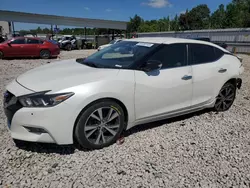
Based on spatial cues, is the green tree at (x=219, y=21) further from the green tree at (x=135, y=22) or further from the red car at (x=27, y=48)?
the red car at (x=27, y=48)

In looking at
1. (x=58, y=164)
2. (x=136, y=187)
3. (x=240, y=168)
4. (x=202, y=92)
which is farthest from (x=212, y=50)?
(x=58, y=164)

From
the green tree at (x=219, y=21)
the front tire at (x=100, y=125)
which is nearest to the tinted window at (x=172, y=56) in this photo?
the front tire at (x=100, y=125)

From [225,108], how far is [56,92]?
3.54m

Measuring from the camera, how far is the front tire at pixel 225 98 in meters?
4.23

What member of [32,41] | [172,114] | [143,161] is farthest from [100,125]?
[32,41]

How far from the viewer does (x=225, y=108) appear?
4.43 metres

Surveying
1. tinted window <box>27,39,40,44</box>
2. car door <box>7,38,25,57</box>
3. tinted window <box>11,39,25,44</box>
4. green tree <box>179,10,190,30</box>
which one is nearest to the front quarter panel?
car door <box>7,38,25,57</box>

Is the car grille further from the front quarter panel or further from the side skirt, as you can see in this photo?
the side skirt

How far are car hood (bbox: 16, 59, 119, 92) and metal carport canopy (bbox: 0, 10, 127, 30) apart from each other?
23.9 m

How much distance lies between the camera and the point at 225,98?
171 inches

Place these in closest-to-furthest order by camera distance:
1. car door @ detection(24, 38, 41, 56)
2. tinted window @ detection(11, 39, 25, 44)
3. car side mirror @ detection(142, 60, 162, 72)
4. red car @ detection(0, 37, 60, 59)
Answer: car side mirror @ detection(142, 60, 162, 72)
red car @ detection(0, 37, 60, 59)
tinted window @ detection(11, 39, 25, 44)
car door @ detection(24, 38, 41, 56)

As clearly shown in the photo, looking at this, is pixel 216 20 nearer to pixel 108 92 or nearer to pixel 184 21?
pixel 184 21

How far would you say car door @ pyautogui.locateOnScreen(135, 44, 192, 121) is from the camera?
3029mm

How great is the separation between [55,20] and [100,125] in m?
26.2
